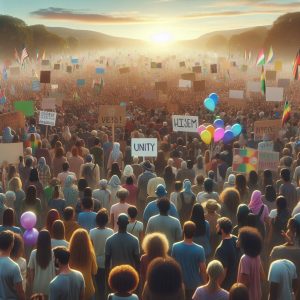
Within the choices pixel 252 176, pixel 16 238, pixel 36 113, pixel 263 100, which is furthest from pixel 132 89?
pixel 16 238

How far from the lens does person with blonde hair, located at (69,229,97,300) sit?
209 inches

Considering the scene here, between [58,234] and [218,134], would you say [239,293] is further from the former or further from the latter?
[218,134]

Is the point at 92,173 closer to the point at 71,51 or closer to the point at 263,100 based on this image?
the point at 263,100

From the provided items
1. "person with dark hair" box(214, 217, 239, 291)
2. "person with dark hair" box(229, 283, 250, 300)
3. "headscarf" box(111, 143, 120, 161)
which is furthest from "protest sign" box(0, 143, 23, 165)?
"person with dark hair" box(229, 283, 250, 300)

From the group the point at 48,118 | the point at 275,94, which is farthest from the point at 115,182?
the point at 275,94

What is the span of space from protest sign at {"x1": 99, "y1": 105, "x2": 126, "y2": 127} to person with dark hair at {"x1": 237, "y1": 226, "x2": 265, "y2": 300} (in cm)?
921

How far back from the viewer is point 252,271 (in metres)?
5.25

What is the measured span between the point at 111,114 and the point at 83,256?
30.1ft

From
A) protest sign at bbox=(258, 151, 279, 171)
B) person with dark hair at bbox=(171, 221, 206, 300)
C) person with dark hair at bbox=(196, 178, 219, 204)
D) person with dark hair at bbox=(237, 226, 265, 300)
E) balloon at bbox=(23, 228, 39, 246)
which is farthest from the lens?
protest sign at bbox=(258, 151, 279, 171)

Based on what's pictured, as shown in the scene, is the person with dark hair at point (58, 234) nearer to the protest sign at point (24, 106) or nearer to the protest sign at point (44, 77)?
the protest sign at point (24, 106)

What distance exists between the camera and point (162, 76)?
130ft

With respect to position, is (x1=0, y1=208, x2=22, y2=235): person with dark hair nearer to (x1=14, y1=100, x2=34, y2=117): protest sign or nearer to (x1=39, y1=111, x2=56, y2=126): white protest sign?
(x1=39, y1=111, x2=56, y2=126): white protest sign

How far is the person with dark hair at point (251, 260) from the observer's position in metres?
5.13

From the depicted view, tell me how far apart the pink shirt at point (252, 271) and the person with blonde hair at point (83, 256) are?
4.08ft
